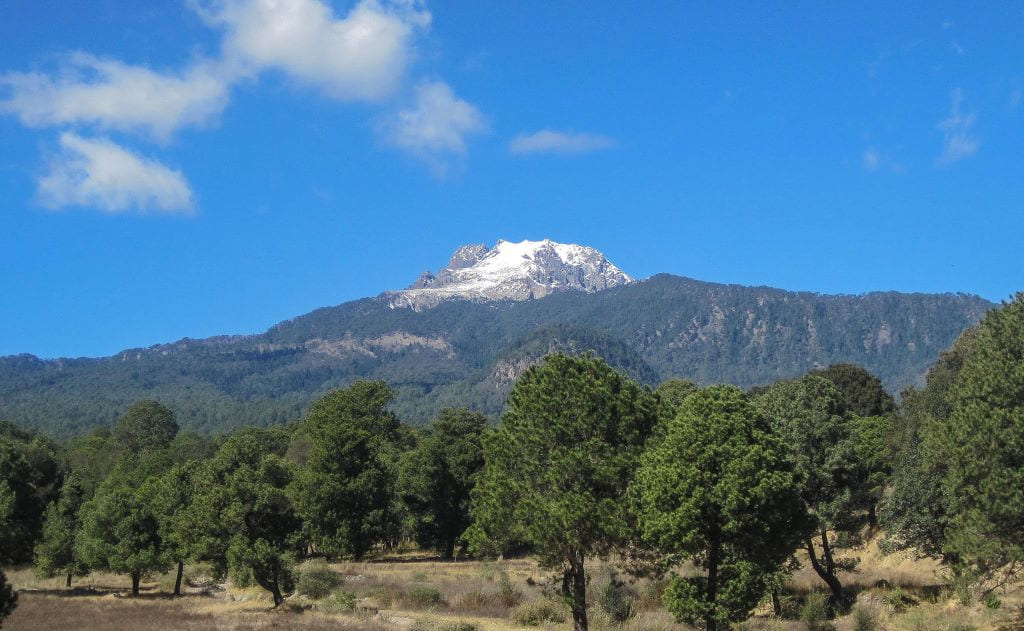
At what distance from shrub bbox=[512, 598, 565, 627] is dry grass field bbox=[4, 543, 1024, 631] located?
0.04 metres

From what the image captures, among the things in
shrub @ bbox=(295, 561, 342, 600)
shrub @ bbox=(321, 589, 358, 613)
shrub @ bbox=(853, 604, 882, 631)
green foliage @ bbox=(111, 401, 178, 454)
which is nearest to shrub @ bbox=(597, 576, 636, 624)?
shrub @ bbox=(853, 604, 882, 631)

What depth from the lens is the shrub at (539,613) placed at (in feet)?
104

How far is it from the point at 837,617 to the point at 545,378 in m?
17.9

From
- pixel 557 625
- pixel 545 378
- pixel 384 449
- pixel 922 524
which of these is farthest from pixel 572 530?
pixel 384 449

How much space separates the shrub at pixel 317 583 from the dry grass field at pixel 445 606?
1.49 ft

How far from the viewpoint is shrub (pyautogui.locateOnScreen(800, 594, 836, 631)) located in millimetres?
29973

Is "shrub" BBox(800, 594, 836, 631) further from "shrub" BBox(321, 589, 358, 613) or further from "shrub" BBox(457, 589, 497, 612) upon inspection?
"shrub" BBox(321, 589, 358, 613)

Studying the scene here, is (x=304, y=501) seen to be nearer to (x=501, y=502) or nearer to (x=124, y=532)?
(x=124, y=532)

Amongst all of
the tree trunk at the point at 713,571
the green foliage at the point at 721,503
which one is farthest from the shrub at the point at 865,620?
the tree trunk at the point at 713,571

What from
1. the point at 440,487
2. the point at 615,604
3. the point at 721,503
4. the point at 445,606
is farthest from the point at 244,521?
the point at 721,503

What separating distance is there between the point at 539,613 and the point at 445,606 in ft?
19.0

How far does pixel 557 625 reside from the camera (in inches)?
1200

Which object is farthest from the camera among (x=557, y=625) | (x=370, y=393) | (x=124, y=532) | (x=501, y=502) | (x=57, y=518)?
(x=370, y=393)

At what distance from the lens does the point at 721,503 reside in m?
22.5
